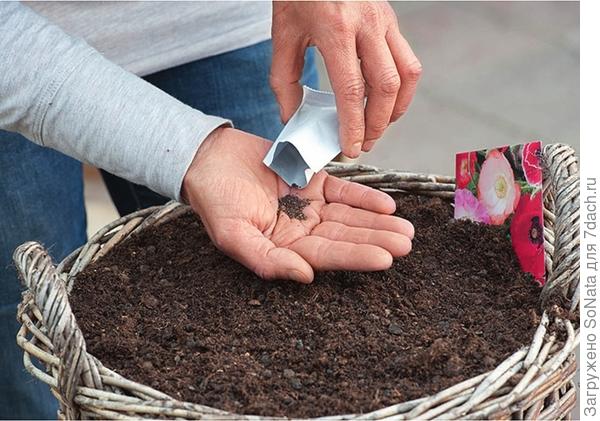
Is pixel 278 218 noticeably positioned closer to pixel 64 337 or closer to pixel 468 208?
pixel 468 208

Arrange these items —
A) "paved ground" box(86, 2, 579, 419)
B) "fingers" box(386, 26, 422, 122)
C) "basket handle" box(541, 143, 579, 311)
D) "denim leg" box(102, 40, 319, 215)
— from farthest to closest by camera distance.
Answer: "paved ground" box(86, 2, 579, 419)
"denim leg" box(102, 40, 319, 215)
"fingers" box(386, 26, 422, 122)
"basket handle" box(541, 143, 579, 311)

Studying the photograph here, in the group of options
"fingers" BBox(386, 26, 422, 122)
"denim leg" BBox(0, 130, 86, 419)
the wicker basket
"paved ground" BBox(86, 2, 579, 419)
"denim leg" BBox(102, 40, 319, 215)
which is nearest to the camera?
the wicker basket

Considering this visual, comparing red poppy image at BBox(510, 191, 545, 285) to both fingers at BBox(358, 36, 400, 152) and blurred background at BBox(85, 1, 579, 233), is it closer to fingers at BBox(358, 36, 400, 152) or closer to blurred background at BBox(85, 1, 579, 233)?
fingers at BBox(358, 36, 400, 152)

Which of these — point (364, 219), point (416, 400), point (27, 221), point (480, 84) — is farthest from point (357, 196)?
point (480, 84)

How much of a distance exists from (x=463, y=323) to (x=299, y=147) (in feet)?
1.03

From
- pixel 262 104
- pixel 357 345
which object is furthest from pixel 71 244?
pixel 357 345

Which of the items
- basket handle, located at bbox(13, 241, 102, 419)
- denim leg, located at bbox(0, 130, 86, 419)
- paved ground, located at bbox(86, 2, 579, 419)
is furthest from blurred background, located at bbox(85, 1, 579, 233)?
basket handle, located at bbox(13, 241, 102, 419)

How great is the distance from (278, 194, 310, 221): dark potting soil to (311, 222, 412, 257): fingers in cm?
3

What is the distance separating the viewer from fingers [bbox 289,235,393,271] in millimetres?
1087

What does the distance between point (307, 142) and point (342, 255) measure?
17 centimetres

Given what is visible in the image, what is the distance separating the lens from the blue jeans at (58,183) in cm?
138

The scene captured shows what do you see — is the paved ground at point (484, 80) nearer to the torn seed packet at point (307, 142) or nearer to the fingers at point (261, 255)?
the torn seed packet at point (307, 142)

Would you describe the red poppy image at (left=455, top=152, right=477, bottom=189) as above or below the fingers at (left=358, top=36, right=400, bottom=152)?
below

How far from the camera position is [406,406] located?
868 mm
